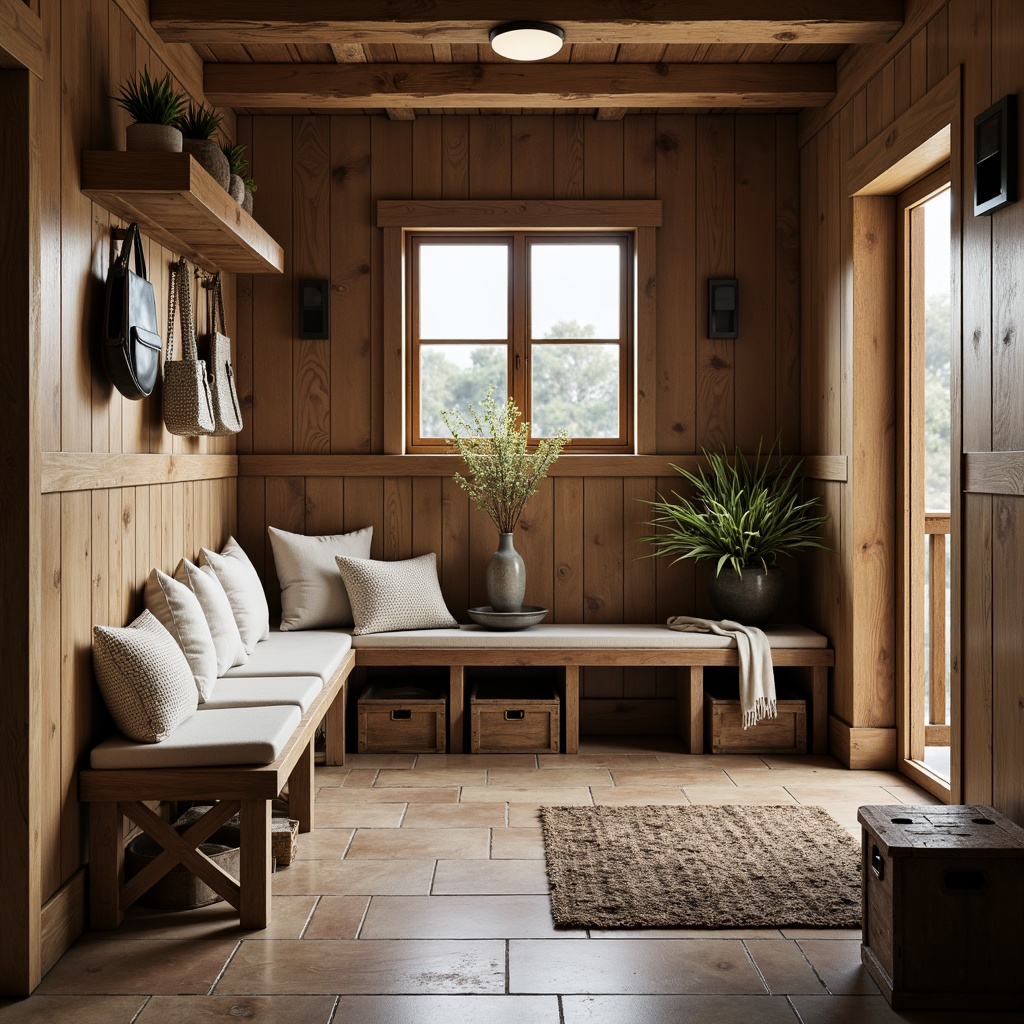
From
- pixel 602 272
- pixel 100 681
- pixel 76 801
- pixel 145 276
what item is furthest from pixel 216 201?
pixel 602 272

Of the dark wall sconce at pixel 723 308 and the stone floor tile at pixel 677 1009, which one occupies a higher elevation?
the dark wall sconce at pixel 723 308

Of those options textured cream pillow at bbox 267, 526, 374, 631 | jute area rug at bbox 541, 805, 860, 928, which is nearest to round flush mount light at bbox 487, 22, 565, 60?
textured cream pillow at bbox 267, 526, 374, 631

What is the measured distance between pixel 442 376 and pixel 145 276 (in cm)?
196

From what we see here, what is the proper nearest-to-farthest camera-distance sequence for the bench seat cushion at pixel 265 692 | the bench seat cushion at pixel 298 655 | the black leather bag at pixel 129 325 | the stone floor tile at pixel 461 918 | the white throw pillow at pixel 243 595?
the stone floor tile at pixel 461 918, the black leather bag at pixel 129 325, the bench seat cushion at pixel 265 692, the bench seat cushion at pixel 298 655, the white throw pillow at pixel 243 595

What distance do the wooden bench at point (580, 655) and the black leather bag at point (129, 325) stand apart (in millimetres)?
1692

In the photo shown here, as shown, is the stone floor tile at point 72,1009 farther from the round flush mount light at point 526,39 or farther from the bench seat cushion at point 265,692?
the round flush mount light at point 526,39

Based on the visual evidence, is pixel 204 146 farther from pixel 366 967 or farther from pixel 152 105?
pixel 366 967

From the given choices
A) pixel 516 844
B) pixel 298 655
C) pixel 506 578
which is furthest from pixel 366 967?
pixel 506 578

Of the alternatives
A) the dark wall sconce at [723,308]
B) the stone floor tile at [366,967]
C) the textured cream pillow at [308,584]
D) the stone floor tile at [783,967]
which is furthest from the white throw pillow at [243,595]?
the dark wall sconce at [723,308]

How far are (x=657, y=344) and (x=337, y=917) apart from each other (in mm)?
3096

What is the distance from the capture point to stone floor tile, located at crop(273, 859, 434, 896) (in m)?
3.09

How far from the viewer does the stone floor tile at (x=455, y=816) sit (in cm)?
367

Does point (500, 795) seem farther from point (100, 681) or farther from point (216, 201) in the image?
point (216, 201)

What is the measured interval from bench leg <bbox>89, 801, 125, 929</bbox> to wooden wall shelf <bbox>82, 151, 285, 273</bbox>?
5.53 feet
